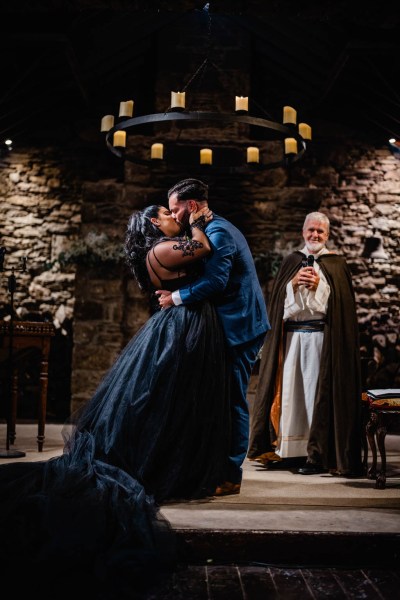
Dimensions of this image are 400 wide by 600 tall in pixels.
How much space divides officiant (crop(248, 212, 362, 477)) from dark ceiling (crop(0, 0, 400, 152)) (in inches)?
137

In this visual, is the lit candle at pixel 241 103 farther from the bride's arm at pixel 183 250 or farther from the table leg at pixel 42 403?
the table leg at pixel 42 403

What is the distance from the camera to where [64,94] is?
26.5 feet

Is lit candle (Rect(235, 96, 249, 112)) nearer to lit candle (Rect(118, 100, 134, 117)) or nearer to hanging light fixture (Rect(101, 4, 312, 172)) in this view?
hanging light fixture (Rect(101, 4, 312, 172))

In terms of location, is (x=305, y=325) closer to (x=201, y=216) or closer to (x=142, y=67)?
(x=201, y=216)

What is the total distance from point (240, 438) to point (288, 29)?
618 centimetres

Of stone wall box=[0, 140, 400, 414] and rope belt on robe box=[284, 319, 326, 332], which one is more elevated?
stone wall box=[0, 140, 400, 414]

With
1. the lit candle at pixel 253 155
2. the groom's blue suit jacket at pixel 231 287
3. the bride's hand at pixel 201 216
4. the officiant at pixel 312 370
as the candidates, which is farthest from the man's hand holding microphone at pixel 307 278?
the lit candle at pixel 253 155

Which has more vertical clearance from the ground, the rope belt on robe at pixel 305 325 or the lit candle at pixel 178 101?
the lit candle at pixel 178 101

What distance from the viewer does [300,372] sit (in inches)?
164

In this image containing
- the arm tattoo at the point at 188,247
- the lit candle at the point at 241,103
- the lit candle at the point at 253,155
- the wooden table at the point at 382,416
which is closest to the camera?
the arm tattoo at the point at 188,247

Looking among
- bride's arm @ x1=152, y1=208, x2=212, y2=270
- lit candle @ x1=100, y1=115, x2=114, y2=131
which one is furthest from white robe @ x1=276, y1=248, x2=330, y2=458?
lit candle @ x1=100, y1=115, x2=114, y2=131

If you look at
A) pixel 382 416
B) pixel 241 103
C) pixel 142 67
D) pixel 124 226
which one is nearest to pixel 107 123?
pixel 241 103

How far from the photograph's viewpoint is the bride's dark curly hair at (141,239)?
341 cm

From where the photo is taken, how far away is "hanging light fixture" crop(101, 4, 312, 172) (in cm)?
491
